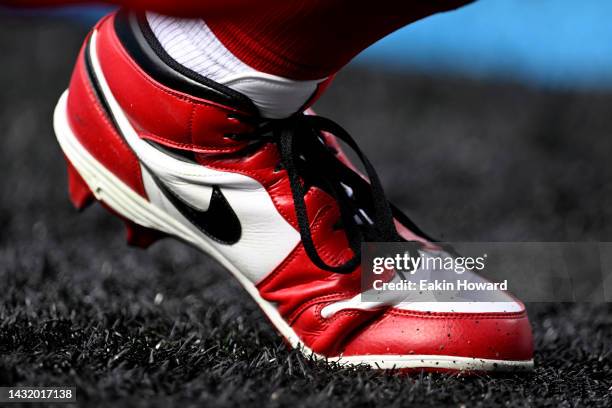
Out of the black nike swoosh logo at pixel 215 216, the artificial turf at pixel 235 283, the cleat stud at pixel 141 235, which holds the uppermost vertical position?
the black nike swoosh logo at pixel 215 216

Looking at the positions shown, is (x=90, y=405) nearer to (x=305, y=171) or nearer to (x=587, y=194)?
(x=305, y=171)

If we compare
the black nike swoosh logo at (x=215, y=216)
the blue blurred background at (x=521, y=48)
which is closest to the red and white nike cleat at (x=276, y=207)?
the black nike swoosh logo at (x=215, y=216)

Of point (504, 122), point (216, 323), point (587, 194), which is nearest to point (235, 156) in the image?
point (216, 323)

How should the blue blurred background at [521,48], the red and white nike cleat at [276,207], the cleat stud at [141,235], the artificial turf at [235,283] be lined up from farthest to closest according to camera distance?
the blue blurred background at [521,48] < the cleat stud at [141,235] < the red and white nike cleat at [276,207] < the artificial turf at [235,283]

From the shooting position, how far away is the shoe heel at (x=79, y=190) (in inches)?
56.0

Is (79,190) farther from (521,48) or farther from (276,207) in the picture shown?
(521,48)

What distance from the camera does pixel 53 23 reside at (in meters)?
4.77

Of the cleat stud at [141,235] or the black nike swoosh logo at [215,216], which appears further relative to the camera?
the cleat stud at [141,235]

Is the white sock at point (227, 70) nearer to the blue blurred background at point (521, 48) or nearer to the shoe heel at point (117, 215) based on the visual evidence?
the shoe heel at point (117, 215)

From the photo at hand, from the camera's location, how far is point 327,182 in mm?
1235

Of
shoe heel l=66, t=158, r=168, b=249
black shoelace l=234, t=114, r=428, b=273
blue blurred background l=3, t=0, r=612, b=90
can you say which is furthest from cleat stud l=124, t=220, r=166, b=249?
blue blurred background l=3, t=0, r=612, b=90

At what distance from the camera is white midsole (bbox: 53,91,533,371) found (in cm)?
115

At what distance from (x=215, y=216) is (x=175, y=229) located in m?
0.10

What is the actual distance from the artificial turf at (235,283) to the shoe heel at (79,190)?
180 millimetres
